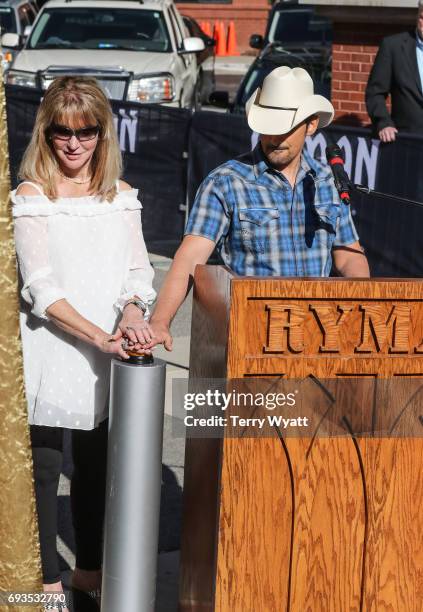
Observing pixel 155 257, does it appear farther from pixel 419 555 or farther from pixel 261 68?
pixel 419 555

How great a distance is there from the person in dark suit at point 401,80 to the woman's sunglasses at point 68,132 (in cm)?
554

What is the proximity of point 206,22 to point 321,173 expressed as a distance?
1572 inches

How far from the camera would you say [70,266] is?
3.70 m

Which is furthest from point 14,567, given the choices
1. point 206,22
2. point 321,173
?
point 206,22

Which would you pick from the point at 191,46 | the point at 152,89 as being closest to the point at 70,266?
the point at 152,89

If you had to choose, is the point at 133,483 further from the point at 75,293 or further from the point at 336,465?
the point at 75,293

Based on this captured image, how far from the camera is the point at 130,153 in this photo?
11.8 meters

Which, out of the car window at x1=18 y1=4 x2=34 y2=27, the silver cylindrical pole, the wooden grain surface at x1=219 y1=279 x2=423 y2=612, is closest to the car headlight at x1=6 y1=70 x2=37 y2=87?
the car window at x1=18 y1=4 x2=34 y2=27

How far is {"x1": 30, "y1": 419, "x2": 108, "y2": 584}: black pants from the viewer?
12.4 ft

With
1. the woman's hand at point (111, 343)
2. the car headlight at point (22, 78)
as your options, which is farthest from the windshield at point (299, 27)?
the woman's hand at point (111, 343)

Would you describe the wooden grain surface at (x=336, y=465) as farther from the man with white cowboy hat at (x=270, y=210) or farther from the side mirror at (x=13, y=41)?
the side mirror at (x=13, y=41)

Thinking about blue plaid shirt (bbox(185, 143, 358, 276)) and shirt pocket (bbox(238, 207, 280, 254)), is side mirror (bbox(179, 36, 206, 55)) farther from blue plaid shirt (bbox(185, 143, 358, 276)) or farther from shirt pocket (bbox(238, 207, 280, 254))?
shirt pocket (bbox(238, 207, 280, 254))

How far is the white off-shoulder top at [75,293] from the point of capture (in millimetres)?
3668

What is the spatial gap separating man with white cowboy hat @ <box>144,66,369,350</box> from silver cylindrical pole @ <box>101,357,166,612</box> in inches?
19.9
